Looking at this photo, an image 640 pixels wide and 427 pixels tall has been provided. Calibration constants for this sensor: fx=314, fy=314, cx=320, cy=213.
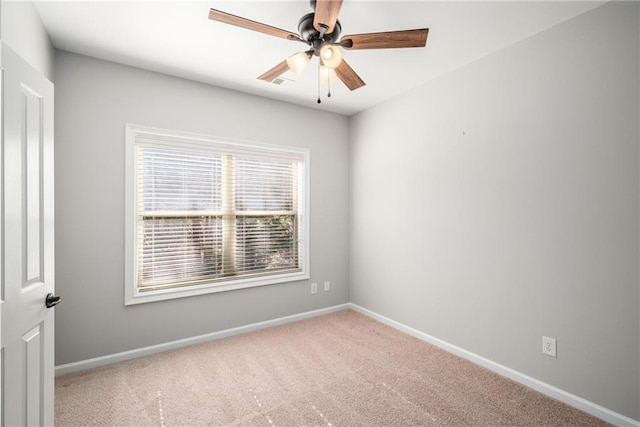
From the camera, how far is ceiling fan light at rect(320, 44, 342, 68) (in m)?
1.87

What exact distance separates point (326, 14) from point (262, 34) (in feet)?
2.89

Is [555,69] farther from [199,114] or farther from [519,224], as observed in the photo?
[199,114]

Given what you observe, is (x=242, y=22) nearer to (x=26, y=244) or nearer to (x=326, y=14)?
(x=326, y=14)

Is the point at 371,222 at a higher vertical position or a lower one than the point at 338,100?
lower

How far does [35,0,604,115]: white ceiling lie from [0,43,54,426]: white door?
32.3 inches

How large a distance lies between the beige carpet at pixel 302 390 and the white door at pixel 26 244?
0.63 metres

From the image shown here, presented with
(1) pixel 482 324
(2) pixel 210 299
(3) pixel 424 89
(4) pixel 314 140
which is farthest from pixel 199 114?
(1) pixel 482 324

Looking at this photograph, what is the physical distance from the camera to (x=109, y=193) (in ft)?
8.89

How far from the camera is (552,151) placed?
7.37 feet

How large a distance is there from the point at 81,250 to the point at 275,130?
2.18m

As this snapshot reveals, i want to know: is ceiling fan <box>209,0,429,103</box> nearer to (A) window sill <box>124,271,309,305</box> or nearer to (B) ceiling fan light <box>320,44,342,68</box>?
(B) ceiling fan light <box>320,44,342,68</box>

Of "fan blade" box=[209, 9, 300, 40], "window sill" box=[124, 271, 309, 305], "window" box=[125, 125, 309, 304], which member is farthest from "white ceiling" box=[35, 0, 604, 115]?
"window sill" box=[124, 271, 309, 305]

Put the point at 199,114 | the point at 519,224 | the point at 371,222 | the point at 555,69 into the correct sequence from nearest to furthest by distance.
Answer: the point at 555,69, the point at 519,224, the point at 199,114, the point at 371,222

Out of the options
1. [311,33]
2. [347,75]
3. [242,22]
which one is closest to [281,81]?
[347,75]
